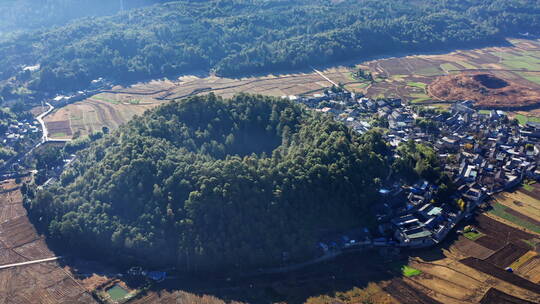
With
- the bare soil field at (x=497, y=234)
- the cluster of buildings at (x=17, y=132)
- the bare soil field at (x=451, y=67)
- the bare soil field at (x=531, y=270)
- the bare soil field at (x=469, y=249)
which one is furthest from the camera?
the bare soil field at (x=451, y=67)

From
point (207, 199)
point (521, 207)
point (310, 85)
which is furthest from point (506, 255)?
point (310, 85)

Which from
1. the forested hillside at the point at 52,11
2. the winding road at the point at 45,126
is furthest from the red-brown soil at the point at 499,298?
the forested hillside at the point at 52,11

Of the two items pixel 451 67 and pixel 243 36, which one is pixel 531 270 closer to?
pixel 451 67

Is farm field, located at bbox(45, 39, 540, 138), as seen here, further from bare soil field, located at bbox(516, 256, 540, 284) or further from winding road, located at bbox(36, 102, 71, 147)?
bare soil field, located at bbox(516, 256, 540, 284)

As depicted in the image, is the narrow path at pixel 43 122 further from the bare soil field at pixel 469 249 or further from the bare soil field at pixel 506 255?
the bare soil field at pixel 506 255

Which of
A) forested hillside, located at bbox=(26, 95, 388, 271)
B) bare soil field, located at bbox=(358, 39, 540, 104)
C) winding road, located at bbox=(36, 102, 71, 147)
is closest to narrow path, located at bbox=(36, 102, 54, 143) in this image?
winding road, located at bbox=(36, 102, 71, 147)

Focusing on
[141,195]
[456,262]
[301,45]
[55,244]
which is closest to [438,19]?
[301,45]

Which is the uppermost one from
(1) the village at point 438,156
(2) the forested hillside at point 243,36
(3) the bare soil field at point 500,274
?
(2) the forested hillside at point 243,36
